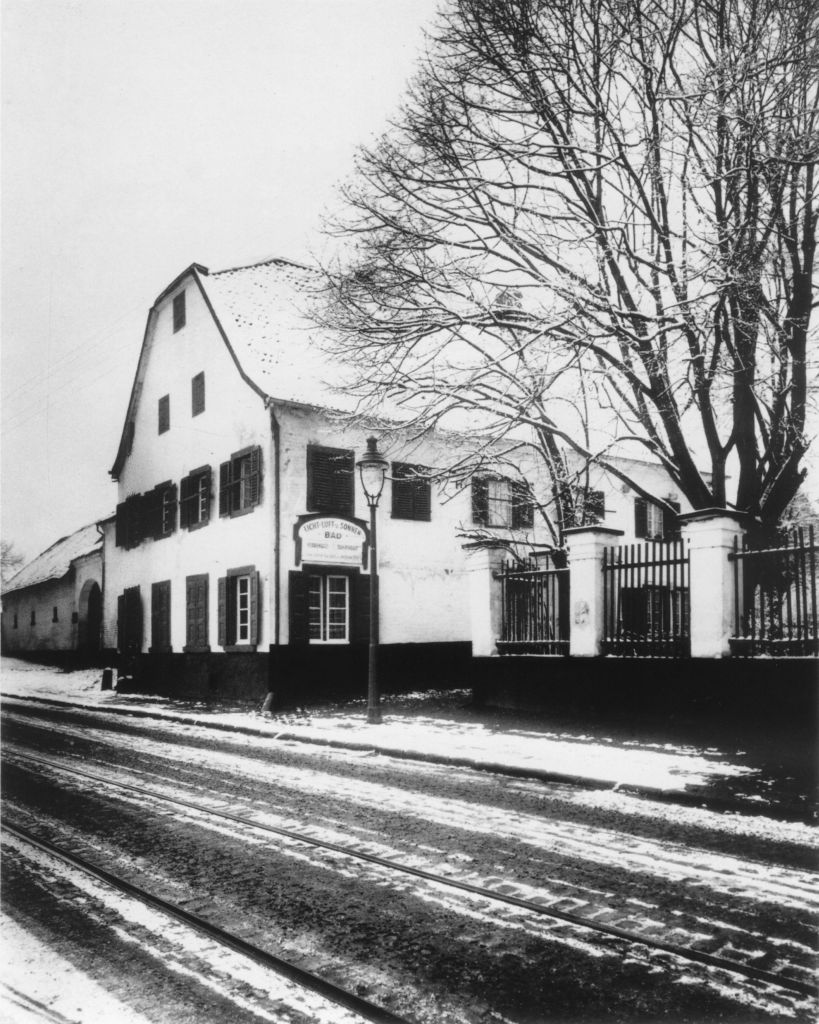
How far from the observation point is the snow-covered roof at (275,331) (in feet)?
63.7

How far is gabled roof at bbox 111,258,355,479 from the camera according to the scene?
19392mm

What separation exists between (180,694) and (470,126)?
1599 cm

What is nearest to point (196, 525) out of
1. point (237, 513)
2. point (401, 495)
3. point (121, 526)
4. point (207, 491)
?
point (207, 491)

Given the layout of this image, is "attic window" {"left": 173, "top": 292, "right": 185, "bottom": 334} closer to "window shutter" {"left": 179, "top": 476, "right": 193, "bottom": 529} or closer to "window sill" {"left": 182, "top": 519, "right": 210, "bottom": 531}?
"window shutter" {"left": 179, "top": 476, "right": 193, "bottom": 529}

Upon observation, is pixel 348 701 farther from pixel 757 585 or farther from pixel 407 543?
pixel 757 585

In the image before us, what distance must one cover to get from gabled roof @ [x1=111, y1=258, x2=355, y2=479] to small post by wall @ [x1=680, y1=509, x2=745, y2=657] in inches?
359

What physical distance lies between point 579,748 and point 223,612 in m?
11.2

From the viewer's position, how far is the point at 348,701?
1889 cm

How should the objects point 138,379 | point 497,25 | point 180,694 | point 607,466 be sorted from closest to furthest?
point 497,25 < point 607,466 < point 180,694 < point 138,379

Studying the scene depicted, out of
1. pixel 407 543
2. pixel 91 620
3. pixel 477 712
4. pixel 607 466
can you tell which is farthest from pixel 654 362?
pixel 91 620

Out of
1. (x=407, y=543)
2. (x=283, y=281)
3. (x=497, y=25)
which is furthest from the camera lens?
(x=283, y=281)

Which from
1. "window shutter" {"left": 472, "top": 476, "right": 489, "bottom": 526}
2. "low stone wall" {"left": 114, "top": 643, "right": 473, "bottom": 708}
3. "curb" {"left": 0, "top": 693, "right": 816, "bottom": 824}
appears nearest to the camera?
"curb" {"left": 0, "top": 693, "right": 816, "bottom": 824}

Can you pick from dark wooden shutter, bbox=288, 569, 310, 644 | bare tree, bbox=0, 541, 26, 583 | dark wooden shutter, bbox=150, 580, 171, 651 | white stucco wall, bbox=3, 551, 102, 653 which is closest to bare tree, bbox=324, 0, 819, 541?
dark wooden shutter, bbox=288, 569, 310, 644

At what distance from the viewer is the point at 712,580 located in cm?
1061
